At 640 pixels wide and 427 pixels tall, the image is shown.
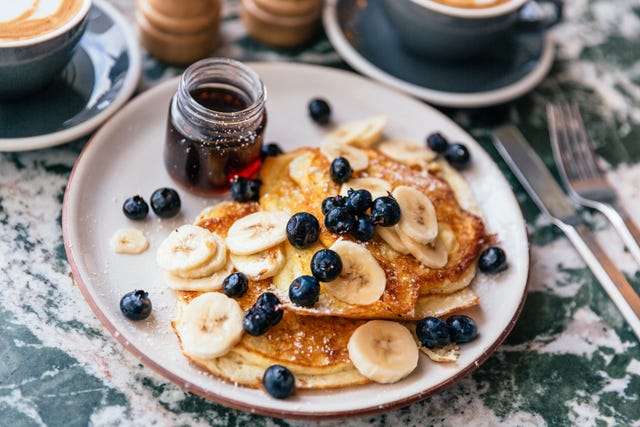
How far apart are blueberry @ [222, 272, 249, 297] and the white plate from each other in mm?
134

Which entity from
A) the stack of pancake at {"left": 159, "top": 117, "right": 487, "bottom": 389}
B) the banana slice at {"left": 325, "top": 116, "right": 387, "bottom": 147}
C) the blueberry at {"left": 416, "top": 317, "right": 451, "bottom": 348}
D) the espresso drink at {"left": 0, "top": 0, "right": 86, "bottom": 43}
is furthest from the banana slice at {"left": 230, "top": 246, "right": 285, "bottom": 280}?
the espresso drink at {"left": 0, "top": 0, "right": 86, "bottom": 43}

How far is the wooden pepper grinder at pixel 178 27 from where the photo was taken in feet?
6.52

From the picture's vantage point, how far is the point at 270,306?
1393 mm

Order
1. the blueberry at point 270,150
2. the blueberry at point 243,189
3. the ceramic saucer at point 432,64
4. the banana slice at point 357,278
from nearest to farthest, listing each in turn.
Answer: the banana slice at point 357,278 < the blueberry at point 243,189 < the blueberry at point 270,150 < the ceramic saucer at point 432,64

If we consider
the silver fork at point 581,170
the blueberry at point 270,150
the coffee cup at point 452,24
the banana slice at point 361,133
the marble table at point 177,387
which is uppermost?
the coffee cup at point 452,24

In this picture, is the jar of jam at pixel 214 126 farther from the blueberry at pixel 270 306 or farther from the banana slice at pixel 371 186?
the blueberry at pixel 270 306

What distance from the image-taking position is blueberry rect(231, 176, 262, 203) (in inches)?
66.1

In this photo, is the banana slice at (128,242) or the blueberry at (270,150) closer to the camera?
the banana slice at (128,242)

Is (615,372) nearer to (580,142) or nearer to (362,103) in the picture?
(580,142)

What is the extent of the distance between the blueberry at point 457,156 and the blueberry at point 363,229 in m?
0.45

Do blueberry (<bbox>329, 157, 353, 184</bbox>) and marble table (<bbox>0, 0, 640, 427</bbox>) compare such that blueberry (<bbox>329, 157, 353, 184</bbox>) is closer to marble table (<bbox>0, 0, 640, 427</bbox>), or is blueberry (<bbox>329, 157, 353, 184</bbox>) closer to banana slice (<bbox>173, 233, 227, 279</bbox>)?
banana slice (<bbox>173, 233, 227, 279</bbox>)

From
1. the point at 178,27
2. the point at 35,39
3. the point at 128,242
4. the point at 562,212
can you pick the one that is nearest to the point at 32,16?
the point at 35,39

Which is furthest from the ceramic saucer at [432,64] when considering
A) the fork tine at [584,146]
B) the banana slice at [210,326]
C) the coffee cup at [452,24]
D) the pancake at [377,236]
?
the banana slice at [210,326]

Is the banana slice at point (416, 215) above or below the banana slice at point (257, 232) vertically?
above
